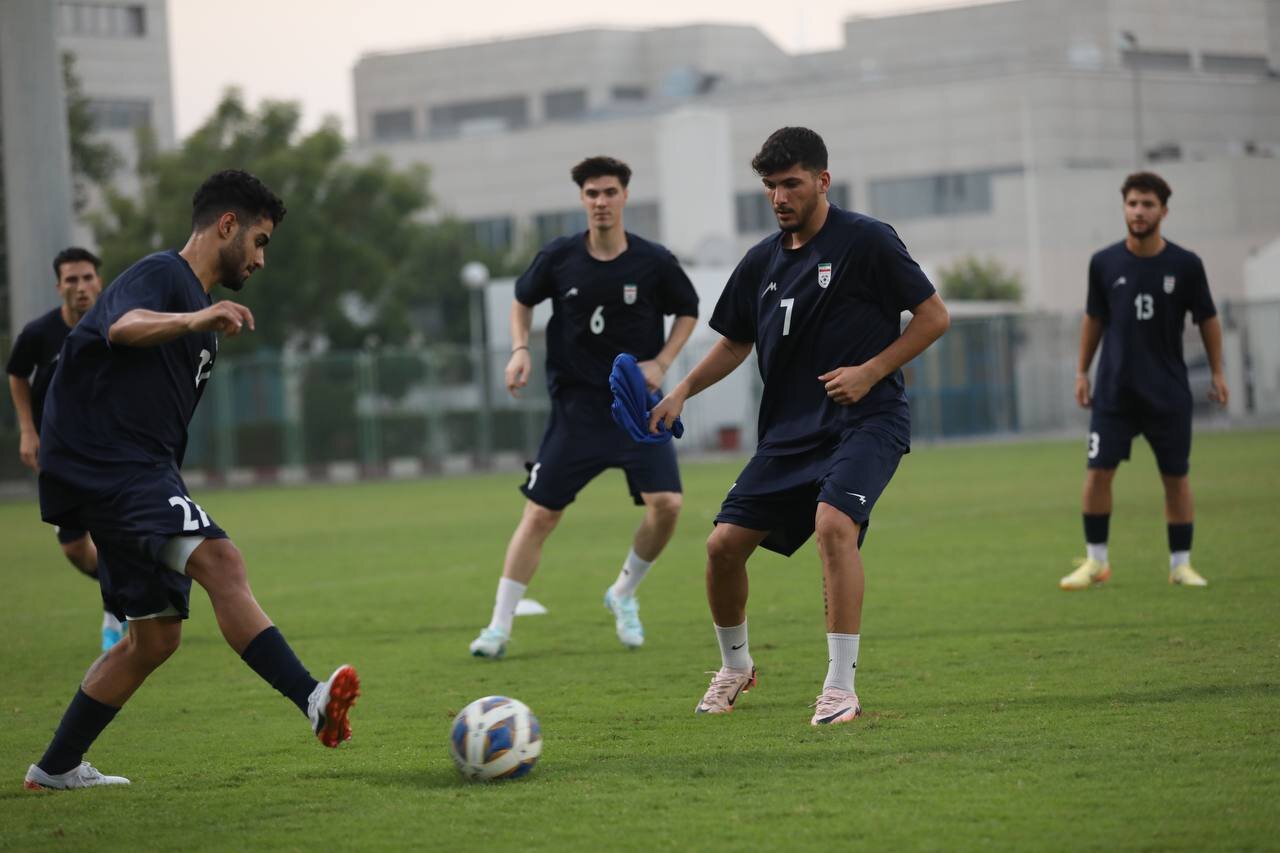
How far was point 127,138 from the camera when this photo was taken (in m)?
72.5

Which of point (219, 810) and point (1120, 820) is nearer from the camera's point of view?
point (1120, 820)

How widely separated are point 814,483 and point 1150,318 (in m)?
4.98

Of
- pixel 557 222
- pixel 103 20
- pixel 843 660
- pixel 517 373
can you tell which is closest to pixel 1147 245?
pixel 517 373

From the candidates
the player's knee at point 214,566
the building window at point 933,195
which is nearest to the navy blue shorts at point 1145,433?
the player's knee at point 214,566

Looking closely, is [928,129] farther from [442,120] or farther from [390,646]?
[390,646]

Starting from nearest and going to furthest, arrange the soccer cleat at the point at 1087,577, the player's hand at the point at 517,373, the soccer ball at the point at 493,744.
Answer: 1. the soccer ball at the point at 493,744
2. the player's hand at the point at 517,373
3. the soccer cleat at the point at 1087,577

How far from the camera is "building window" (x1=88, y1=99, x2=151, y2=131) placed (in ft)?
239

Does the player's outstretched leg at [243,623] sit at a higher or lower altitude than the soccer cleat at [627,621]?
higher

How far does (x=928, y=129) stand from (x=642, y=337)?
56622 millimetres

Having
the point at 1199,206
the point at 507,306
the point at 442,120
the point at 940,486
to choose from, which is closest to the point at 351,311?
the point at 507,306

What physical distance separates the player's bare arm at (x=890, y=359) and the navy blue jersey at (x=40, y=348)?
5.25m

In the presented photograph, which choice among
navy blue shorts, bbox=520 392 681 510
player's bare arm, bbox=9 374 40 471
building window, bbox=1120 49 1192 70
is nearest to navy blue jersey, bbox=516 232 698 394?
navy blue shorts, bbox=520 392 681 510

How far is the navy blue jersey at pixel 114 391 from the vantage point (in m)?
6.20

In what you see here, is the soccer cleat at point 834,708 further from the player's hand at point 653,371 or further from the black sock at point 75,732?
the black sock at point 75,732
